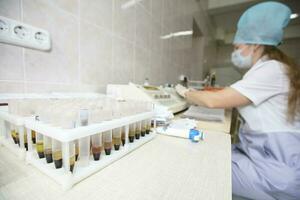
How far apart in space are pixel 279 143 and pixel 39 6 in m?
1.11

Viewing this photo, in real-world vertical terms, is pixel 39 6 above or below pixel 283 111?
above

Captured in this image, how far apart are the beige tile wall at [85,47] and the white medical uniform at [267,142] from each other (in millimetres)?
709

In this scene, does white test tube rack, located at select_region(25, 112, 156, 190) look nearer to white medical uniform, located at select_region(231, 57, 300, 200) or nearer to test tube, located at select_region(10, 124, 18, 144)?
test tube, located at select_region(10, 124, 18, 144)

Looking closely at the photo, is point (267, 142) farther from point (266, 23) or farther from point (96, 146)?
point (96, 146)

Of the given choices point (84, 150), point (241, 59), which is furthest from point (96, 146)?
point (241, 59)

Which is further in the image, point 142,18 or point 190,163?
point 142,18

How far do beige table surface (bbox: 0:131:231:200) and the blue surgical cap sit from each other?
2.37ft

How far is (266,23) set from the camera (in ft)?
2.61

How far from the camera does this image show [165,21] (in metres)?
1.57

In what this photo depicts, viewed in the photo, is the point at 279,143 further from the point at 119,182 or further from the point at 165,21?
the point at 165,21

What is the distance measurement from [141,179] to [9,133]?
42 cm

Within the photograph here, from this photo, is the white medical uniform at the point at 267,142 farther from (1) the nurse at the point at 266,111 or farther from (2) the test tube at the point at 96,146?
(2) the test tube at the point at 96,146

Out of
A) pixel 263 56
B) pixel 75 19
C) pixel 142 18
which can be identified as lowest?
pixel 263 56

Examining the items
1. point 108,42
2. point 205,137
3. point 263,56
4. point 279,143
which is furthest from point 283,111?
point 108,42
